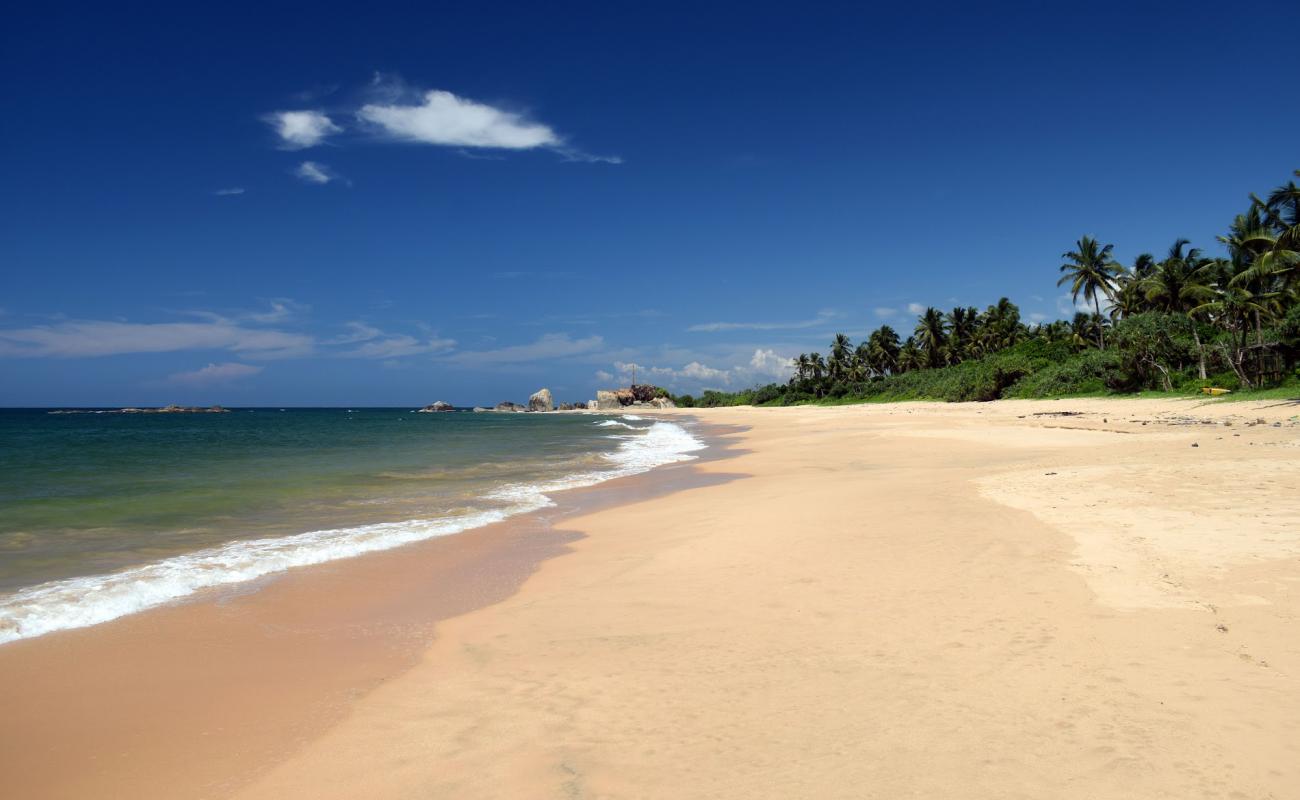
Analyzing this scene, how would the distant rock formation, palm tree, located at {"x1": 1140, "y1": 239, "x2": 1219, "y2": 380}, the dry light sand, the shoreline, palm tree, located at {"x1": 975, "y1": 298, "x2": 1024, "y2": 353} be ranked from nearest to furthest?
the dry light sand → the shoreline → palm tree, located at {"x1": 1140, "y1": 239, "x2": 1219, "y2": 380} → palm tree, located at {"x1": 975, "y1": 298, "x2": 1024, "y2": 353} → the distant rock formation

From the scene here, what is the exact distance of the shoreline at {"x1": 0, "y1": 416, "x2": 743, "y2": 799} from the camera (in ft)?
13.2

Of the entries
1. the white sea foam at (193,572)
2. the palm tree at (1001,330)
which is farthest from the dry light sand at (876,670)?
the palm tree at (1001,330)

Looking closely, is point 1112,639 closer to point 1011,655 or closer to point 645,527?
point 1011,655

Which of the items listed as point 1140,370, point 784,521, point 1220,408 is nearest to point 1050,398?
point 1140,370

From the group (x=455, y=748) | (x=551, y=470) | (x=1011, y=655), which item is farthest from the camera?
(x=551, y=470)

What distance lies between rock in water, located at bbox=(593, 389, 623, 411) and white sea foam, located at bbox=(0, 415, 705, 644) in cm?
13213

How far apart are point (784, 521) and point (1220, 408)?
25.9 meters

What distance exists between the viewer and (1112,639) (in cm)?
479

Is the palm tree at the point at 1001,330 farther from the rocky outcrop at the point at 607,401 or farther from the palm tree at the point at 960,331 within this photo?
the rocky outcrop at the point at 607,401

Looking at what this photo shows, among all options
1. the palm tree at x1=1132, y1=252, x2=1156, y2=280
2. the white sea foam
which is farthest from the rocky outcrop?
the white sea foam

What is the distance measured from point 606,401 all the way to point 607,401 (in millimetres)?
221

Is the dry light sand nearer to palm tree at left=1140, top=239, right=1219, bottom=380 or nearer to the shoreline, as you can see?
the shoreline

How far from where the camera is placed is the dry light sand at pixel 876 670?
347 cm

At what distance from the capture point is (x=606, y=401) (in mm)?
148375
